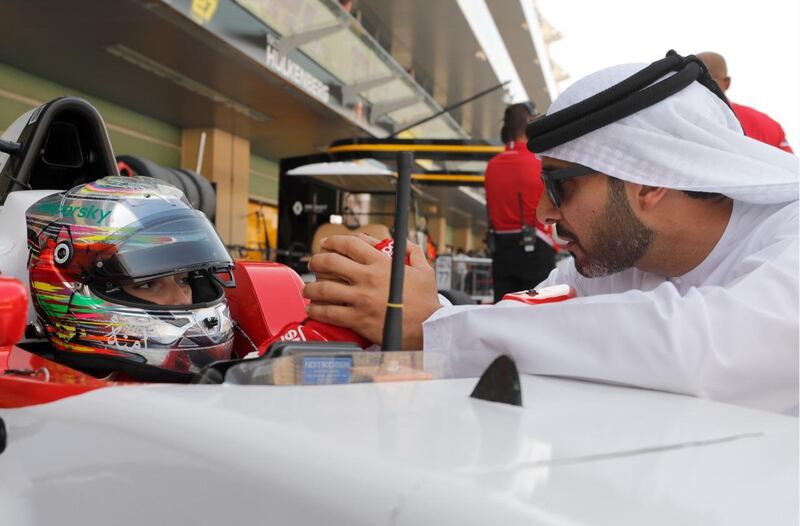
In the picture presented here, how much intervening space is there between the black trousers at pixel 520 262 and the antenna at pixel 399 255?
3.00 metres

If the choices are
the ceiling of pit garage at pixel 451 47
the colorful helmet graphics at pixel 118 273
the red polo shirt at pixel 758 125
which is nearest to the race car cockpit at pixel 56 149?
the colorful helmet graphics at pixel 118 273

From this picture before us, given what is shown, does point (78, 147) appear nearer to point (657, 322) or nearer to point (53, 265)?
point (53, 265)

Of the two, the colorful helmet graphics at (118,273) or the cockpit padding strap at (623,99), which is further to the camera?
the colorful helmet graphics at (118,273)

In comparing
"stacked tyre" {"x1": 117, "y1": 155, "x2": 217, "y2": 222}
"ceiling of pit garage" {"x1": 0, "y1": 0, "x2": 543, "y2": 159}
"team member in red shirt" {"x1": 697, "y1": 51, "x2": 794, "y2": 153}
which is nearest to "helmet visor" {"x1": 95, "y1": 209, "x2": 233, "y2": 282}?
"stacked tyre" {"x1": 117, "y1": 155, "x2": 217, "y2": 222}

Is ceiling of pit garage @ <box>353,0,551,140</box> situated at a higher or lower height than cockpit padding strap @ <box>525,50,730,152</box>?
higher

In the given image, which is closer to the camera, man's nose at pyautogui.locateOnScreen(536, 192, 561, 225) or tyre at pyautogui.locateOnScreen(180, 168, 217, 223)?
man's nose at pyautogui.locateOnScreen(536, 192, 561, 225)

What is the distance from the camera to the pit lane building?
25.2ft

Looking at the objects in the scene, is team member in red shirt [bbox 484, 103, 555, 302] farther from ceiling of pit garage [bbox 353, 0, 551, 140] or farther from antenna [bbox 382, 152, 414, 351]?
ceiling of pit garage [bbox 353, 0, 551, 140]

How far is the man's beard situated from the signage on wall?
28.2 feet

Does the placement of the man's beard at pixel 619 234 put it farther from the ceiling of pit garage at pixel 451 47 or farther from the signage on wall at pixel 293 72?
the ceiling of pit garage at pixel 451 47

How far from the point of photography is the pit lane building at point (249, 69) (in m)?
7.68

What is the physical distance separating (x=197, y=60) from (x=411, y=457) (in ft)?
29.7

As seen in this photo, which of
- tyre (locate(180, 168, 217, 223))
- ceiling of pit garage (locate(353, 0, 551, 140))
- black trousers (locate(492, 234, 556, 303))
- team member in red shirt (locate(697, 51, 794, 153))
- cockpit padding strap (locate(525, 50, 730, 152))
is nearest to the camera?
cockpit padding strap (locate(525, 50, 730, 152))

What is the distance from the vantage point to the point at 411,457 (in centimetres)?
52
